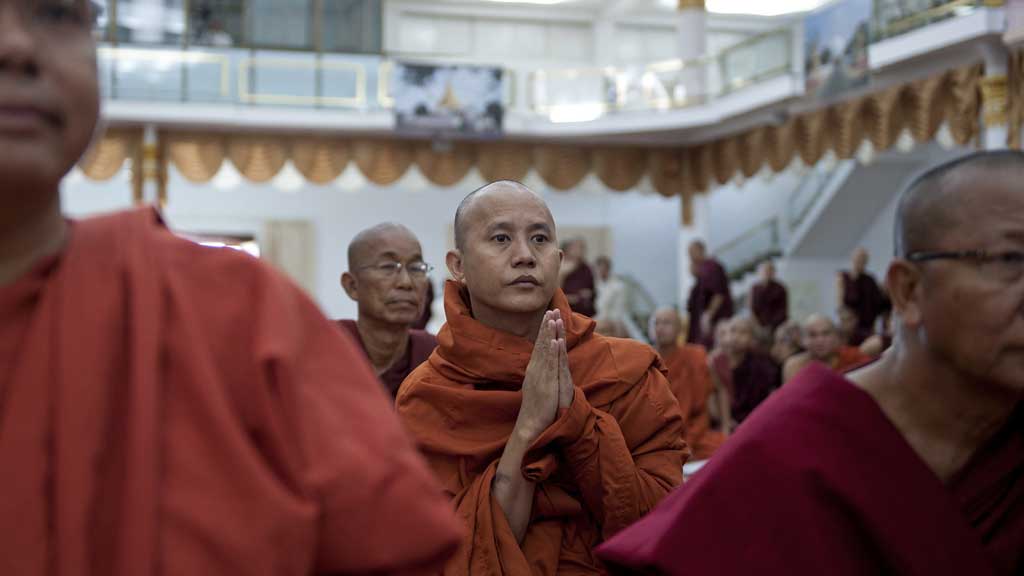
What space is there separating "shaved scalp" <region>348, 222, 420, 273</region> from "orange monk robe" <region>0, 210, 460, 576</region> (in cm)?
272

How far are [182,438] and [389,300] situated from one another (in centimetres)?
270

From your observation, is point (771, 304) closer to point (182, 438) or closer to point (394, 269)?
point (394, 269)

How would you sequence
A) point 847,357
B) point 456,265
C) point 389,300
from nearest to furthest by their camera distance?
1. point 456,265
2. point 389,300
3. point 847,357

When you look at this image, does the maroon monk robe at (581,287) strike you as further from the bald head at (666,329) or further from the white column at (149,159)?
the white column at (149,159)

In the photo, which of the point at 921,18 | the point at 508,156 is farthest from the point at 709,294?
the point at 921,18

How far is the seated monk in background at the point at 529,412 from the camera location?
2217 millimetres

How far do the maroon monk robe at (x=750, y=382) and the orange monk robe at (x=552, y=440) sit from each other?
18.7ft

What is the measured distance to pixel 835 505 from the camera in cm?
150

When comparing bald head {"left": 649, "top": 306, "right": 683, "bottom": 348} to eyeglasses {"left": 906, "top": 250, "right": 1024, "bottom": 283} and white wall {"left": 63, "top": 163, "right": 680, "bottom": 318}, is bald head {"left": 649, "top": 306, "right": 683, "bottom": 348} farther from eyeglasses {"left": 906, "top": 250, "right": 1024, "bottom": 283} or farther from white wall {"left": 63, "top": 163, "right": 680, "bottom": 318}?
white wall {"left": 63, "top": 163, "right": 680, "bottom": 318}

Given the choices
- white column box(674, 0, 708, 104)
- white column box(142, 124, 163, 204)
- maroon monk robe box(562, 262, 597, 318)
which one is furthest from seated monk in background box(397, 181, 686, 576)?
white column box(142, 124, 163, 204)

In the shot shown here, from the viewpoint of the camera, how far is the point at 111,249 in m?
1.02

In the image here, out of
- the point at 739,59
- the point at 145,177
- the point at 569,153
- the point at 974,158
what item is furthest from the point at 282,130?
the point at 974,158

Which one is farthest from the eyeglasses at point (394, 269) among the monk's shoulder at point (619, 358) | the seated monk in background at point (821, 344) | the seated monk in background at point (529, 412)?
the seated monk in background at point (821, 344)

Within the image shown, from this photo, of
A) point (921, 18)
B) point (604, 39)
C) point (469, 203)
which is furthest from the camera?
point (604, 39)
